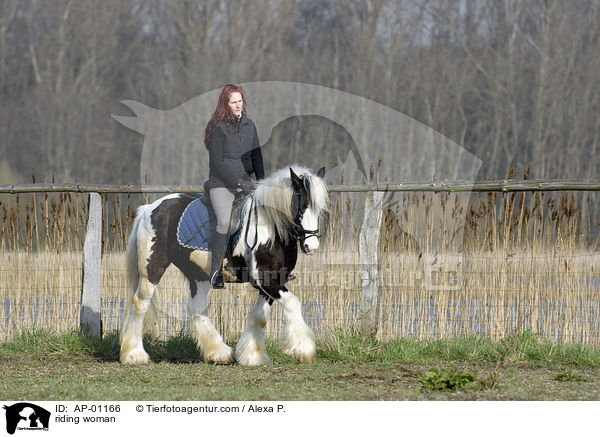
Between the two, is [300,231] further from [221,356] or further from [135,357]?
[135,357]

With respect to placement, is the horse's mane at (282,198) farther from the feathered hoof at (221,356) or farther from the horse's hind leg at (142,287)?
the feathered hoof at (221,356)

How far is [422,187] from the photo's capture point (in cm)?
738

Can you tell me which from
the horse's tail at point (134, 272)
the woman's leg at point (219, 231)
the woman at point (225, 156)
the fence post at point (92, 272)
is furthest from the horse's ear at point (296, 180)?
the fence post at point (92, 272)

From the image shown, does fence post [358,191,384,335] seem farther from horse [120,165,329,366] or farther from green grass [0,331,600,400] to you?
horse [120,165,329,366]

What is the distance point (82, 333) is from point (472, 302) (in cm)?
402

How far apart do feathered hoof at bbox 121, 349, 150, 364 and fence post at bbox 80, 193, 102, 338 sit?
922mm

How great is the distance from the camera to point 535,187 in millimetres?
7023

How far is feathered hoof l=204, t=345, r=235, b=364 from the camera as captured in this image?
22.4 feet

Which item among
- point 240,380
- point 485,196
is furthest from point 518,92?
point 240,380

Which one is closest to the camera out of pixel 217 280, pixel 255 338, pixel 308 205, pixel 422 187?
pixel 308 205

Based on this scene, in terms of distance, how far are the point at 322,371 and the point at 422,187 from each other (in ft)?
7.25
